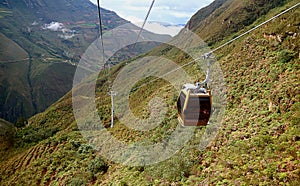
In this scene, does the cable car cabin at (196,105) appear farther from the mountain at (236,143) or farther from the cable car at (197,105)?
the mountain at (236,143)

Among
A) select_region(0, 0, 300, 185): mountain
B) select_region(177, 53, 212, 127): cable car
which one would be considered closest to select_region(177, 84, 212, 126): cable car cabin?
select_region(177, 53, 212, 127): cable car

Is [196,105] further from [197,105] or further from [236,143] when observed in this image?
[236,143]

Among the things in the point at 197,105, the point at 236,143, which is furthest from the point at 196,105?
the point at 236,143

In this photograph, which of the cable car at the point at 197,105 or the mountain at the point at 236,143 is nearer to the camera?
the cable car at the point at 197,105

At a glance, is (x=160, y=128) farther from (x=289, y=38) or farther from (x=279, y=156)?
(x=289, y=38)

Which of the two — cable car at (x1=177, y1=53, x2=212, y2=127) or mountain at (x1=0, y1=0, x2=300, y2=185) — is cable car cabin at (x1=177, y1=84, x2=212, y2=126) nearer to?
cable car at (x1=177, y1=53, x2=212, y2=127)

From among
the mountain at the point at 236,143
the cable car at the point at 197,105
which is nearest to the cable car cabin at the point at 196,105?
the cable car at the point at 197,105

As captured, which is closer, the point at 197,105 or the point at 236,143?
the point at 197,105

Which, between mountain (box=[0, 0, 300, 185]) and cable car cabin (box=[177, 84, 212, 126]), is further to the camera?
mountain (box=[0, 0, 300, 185])

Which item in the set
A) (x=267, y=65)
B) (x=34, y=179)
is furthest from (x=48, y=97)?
(x=267, y=65)

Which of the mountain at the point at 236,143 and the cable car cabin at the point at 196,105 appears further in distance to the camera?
the mountain at the point at 236,143

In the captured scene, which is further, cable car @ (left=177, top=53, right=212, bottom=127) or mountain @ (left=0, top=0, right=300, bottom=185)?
mountain @ (left=0, top=0, right=300, bottom=185)
